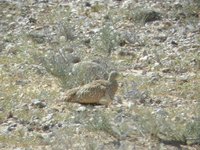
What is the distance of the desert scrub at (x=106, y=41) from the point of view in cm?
1061

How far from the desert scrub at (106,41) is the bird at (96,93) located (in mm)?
2407

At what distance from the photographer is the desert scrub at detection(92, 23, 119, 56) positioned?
10609mm

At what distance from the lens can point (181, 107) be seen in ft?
26.4

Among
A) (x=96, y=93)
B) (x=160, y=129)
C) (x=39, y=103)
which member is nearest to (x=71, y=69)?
(x=39, y=103)

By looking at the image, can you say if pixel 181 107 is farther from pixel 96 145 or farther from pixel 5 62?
pixel 5 62

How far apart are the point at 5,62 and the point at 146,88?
2.57m

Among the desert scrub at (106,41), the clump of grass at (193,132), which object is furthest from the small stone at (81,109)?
the desert scrub at (106,41)

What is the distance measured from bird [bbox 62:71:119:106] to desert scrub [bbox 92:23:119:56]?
241 cm

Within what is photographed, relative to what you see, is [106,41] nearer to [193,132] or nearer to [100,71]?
[100,71]

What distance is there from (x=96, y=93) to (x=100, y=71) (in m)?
1.15

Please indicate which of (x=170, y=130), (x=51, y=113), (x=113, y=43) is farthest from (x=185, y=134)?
(x=113, y=43)

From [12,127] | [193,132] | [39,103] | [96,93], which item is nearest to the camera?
[193,132]

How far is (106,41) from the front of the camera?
1066 cm

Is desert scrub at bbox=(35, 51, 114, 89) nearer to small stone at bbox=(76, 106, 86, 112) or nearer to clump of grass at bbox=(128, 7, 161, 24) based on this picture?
small stone at bbox=(76, 106, 86, 112)
